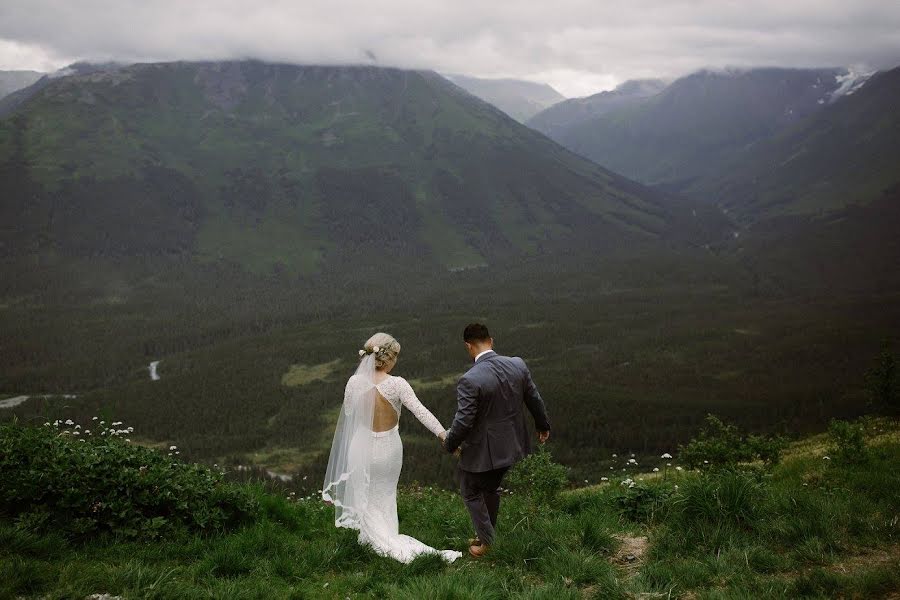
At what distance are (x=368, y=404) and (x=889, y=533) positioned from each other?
8.13 meters

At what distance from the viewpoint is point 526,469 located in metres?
12.9

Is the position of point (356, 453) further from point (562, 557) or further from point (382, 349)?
point (562, 557)

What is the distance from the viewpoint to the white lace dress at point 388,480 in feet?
35.4

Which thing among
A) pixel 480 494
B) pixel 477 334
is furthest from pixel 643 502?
pixel 477 334

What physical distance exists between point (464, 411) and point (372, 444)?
95.5 inches

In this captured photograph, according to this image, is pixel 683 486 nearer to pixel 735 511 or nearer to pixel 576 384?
pixel 735 511

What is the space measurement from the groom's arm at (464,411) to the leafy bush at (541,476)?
9.61 ft

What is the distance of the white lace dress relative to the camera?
1079 cm

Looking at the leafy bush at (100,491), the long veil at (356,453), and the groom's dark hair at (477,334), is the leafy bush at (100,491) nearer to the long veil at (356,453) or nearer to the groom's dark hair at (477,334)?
the long veil at (356,453)

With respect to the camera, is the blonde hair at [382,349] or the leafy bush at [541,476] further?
the leafy bush at [541,476]

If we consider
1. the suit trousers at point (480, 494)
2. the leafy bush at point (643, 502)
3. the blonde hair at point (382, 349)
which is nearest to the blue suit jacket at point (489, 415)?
the suit trousers at point (480, 494)

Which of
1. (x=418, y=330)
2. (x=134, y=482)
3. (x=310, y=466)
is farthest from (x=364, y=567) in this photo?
(x=418, y=330)

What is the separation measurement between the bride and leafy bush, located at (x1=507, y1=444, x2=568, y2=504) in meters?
2.49

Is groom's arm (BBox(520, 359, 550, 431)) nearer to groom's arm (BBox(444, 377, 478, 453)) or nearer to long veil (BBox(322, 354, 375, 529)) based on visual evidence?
groom's arm (BBox(444, 377, 478, 453))
